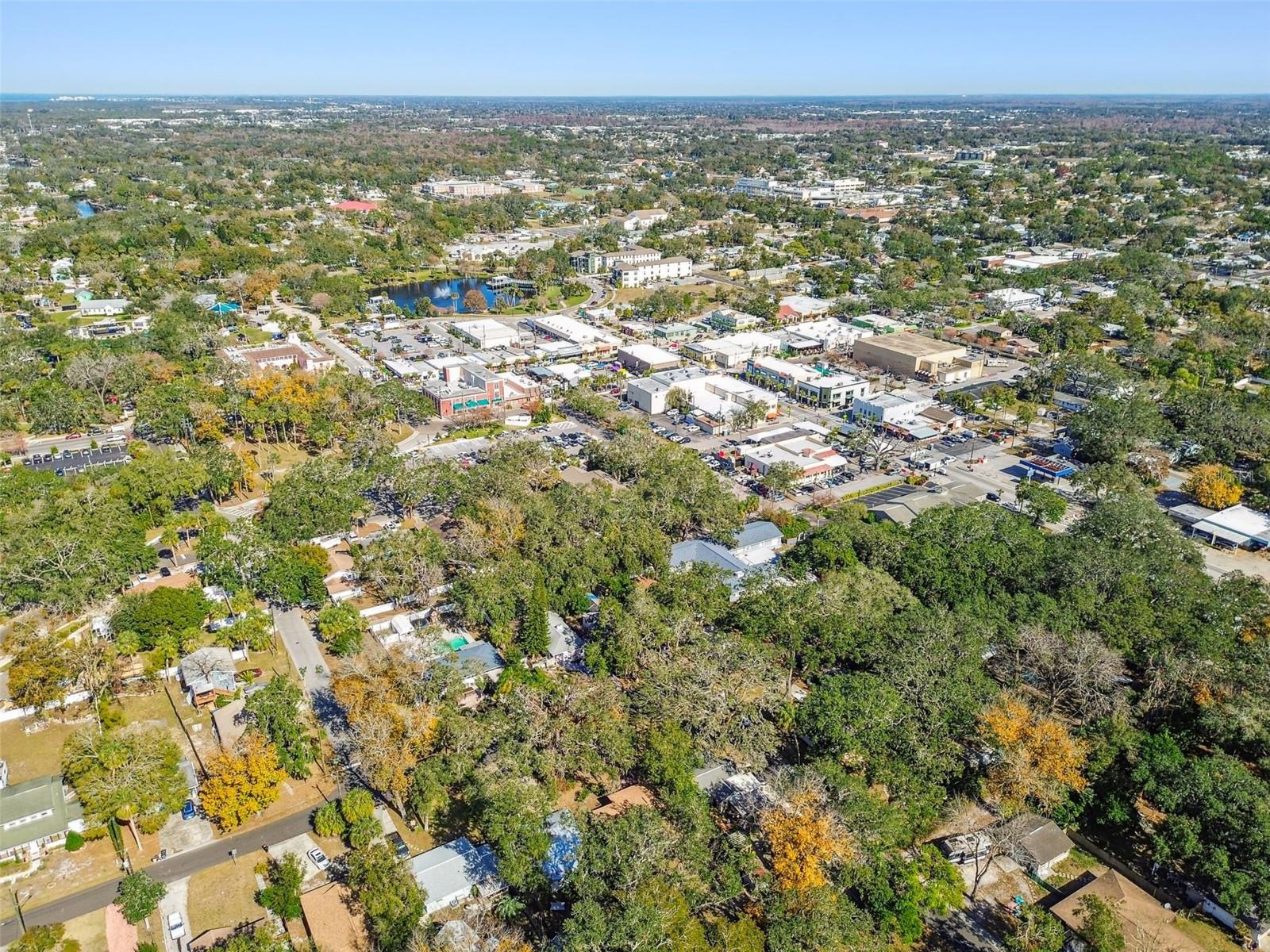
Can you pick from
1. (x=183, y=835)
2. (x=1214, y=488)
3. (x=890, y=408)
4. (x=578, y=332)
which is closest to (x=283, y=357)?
(x=578, y=332)

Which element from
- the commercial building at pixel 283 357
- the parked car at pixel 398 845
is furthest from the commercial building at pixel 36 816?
the commercial building at pixel 283 357

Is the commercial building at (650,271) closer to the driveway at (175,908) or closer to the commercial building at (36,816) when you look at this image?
the commercial building at (36,816)

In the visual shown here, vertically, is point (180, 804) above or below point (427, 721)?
below

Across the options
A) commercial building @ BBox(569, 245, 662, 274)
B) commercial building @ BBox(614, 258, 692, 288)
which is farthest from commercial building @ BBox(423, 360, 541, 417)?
commercial building @ BBox(569, 245, 662, 274)

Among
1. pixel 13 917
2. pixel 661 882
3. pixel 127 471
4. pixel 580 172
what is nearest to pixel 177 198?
pixel 580 172

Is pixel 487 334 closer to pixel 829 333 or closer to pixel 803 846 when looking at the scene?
pixel 829 333

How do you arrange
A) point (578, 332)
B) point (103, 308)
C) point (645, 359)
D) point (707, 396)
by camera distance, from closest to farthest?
point (707, 396) → point (645, 359) → point (578, 332) → point (103, 308)

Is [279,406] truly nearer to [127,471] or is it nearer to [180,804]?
[127,471]
